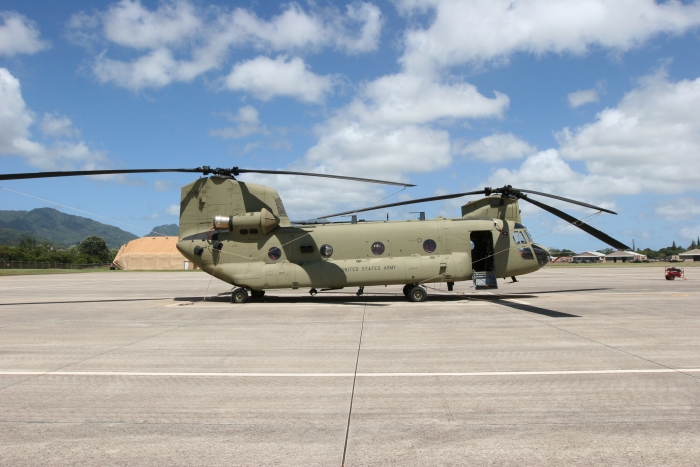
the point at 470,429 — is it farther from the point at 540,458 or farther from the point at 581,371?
the point at 581,371

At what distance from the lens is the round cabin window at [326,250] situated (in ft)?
→ 63.4

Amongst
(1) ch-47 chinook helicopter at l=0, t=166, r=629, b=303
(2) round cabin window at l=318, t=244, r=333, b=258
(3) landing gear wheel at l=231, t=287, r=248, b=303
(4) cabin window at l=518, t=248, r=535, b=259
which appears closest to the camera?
(1) ch-47 chinook helicopter at l=0, t=166, r=629, b=303

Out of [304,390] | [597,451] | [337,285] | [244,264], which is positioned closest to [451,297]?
[337,285]

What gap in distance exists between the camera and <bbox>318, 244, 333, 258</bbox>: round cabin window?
19.3 meters

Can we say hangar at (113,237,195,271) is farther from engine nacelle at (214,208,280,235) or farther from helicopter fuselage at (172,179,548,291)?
engine nacelle at (214,208,280,235)

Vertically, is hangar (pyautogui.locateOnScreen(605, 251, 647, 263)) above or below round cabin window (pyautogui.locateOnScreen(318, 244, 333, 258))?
below

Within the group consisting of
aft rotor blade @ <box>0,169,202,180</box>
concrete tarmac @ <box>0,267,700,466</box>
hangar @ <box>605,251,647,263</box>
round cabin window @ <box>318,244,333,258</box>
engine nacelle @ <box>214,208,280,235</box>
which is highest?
aft rotor blade @ <box>0,169,202,180</box>

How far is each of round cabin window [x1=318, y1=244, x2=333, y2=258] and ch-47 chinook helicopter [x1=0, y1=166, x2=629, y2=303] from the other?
0.13 ft

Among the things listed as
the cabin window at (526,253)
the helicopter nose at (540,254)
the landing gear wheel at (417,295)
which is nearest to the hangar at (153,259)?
the landing gear wheel at (417,295)

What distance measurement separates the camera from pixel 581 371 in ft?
24.3

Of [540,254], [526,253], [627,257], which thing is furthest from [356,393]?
[627,257]

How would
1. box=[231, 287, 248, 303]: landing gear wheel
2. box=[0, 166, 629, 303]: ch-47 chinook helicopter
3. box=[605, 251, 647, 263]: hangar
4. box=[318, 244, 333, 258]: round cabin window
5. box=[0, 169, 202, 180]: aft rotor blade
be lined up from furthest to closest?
box=[605, 251, 647, 263]: hangar → box=[231, 287, 248, 303]: landing gear wheel → box=[318, 244, 333, 258]: round cabin window → box=[0, 166, 629, 303]: ch-47 chinook helicopter → box=[0, 169, 202, 180]: aft rotor blade

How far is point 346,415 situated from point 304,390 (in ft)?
3.95

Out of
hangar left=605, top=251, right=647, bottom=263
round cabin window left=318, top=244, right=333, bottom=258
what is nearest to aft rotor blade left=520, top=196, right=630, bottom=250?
round cabin window left=318, top=244, right=333, bottom=258
